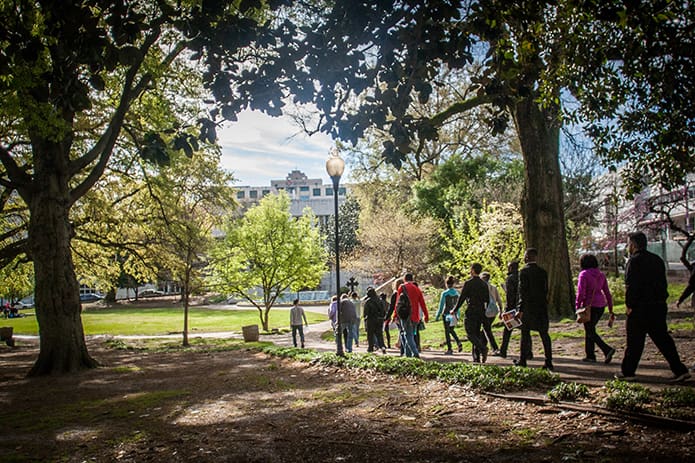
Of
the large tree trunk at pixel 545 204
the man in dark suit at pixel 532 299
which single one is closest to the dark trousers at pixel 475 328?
the man in dark suit at pixel 532 299

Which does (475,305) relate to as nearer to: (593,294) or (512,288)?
(512,288)

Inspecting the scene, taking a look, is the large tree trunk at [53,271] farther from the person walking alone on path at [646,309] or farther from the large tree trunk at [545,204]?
the large tree trunk at [545,204]

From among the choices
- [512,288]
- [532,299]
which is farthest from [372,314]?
[532,299]

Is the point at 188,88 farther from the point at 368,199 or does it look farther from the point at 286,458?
the point at 368,199

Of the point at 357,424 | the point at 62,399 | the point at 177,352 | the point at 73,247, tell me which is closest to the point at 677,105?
the point at 357,424

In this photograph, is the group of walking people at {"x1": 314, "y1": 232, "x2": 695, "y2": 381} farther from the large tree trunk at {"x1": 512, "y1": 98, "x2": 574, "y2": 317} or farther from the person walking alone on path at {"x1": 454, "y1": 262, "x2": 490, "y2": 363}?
the large tree trunk at {"x1": 512, "y1": 98, "x2": 574, "y2": 317}

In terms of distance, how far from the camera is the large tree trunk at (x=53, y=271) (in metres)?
12.8

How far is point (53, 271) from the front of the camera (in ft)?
41.9

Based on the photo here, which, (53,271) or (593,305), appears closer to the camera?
(593,305)

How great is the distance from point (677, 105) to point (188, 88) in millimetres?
13607

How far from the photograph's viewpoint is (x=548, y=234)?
15.0 m

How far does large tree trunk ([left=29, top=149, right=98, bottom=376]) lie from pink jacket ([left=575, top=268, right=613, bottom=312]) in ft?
39.4

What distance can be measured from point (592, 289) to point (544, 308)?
3.28 ft

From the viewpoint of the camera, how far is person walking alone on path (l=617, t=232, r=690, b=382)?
637cm
